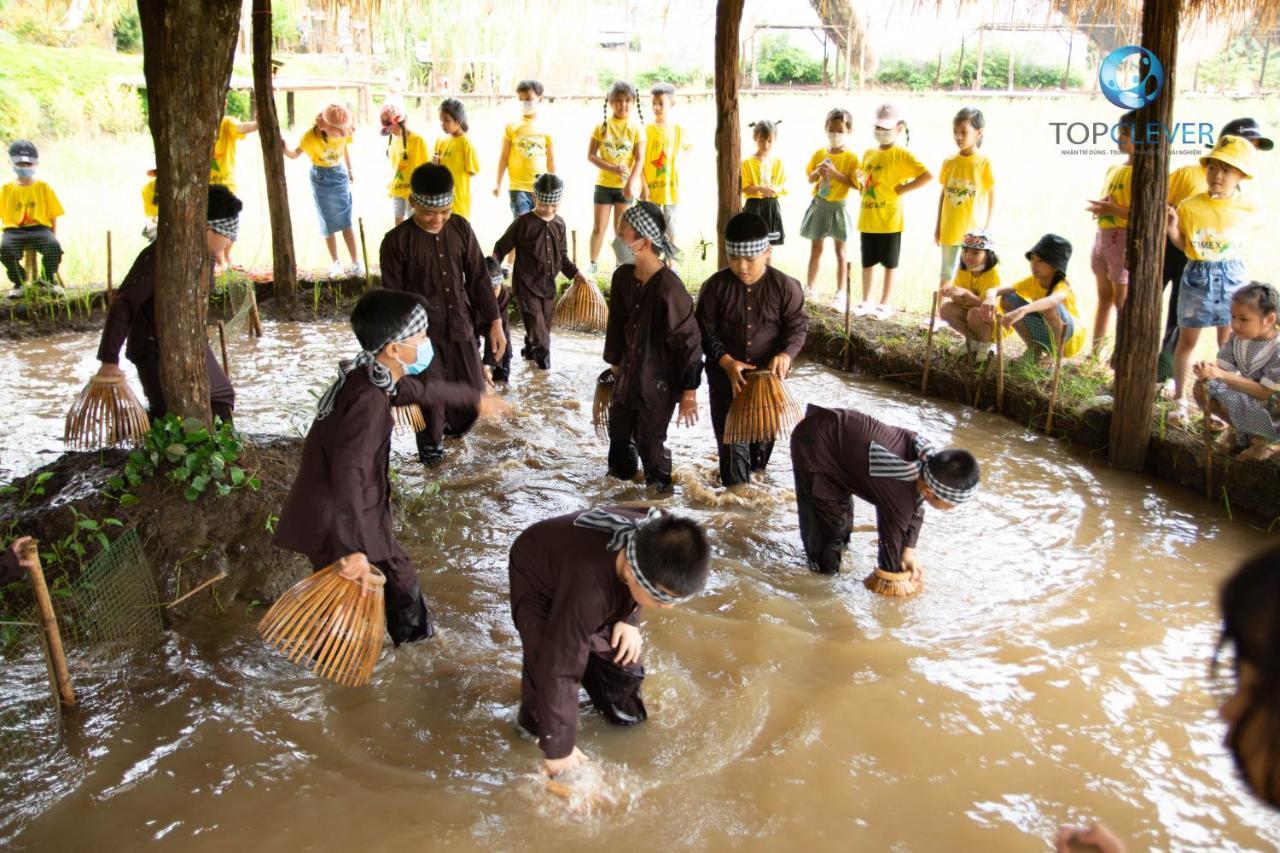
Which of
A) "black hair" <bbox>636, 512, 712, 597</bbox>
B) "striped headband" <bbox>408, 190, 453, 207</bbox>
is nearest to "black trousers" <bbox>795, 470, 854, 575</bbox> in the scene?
"black hair" <bbox>636, 512, 712, 597</bbox>

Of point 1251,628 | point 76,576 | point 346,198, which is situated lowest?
point 76,576

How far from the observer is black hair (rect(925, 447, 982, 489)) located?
13.3 feet

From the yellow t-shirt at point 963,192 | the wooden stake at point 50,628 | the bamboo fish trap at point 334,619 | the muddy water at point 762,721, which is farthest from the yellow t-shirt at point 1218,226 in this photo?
the wooden stake at point 50,628

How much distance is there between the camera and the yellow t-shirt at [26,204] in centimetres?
885

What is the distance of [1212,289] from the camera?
20.3 feet

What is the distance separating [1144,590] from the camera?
15.7ft

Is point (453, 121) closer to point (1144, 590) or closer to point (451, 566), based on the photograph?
point (451, 566)

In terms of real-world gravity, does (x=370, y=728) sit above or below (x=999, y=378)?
below

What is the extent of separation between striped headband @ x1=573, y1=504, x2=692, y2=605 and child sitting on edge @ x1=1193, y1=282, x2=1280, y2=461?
3.83 metres

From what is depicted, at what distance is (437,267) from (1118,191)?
4611 millimetres

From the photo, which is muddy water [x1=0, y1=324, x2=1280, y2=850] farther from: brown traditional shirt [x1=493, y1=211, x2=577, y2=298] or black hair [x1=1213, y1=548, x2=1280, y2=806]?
brown traditional shirt [x1=493, y1=211, x2=577, y2=298]

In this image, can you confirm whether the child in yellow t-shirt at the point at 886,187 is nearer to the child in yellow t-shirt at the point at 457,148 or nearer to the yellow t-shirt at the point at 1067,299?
the yellow t-shirt at the point at 1067,299

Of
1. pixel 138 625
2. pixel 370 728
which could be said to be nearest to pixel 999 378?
pixel 370 728

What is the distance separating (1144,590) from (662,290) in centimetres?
283
